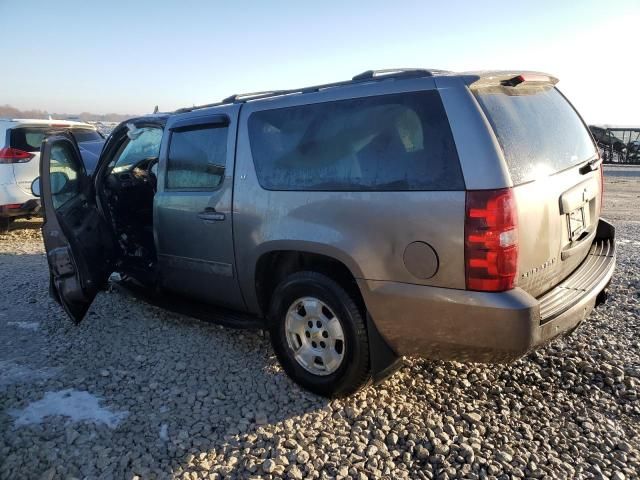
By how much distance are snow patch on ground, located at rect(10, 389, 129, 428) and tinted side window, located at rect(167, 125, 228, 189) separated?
167 centimetres

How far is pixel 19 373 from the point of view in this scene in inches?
139

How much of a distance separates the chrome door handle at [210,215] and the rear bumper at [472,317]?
1.29 m

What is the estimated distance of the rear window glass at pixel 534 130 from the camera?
8.41ft

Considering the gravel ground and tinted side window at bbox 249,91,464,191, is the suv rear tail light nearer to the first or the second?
tinted side window at bbox 249,91,464,191

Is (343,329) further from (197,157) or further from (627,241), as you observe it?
(627,241)

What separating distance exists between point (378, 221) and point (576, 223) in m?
1.28

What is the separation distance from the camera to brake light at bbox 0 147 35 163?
767cm

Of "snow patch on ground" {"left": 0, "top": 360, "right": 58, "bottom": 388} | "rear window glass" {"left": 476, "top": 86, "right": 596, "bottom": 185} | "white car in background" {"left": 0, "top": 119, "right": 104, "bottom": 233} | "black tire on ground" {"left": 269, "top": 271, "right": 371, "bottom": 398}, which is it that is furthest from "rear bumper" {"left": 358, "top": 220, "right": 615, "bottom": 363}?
"white car in background" {"left": 0, "top": 119, "right": 104, "bottom": 233}

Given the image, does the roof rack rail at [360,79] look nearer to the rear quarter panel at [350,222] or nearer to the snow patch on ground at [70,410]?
the rear quarter panel at [350,222]

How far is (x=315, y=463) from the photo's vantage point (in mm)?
2562

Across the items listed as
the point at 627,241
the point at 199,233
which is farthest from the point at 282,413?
the point at 627,241

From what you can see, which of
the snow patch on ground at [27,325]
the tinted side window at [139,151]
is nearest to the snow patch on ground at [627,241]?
the tinted side window at [139,151]

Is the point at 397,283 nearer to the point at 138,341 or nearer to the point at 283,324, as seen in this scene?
the point at 283,324

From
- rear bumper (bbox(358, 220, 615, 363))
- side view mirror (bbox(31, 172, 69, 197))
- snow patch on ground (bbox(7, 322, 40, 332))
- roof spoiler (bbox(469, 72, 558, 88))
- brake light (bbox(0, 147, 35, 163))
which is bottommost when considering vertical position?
snow patch on ground (bbox(7, 322, 40, 332))
